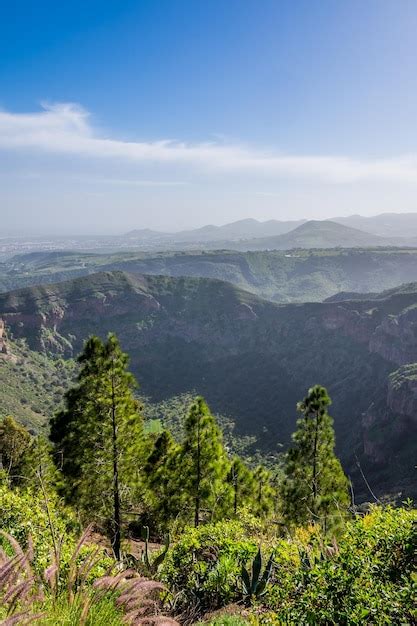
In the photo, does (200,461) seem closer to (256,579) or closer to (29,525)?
(29,525)

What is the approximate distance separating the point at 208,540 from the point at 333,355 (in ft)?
453

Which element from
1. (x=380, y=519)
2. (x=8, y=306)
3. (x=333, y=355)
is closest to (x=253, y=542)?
(x=380, y=519)

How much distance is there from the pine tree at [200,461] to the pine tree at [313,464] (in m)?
4.47

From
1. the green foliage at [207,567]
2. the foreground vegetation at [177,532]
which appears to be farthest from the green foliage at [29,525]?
the green foliage at [207,567]

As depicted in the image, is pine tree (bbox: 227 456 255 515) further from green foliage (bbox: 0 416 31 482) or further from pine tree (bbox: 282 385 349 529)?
green foliage (bbox: 0 416 31 482)

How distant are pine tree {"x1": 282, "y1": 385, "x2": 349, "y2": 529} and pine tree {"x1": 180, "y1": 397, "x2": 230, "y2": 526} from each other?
4.47m

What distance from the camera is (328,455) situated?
2355cm

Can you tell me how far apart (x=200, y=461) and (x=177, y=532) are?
3577 millimetres

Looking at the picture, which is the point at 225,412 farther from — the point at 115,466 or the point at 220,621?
the point at 220,621

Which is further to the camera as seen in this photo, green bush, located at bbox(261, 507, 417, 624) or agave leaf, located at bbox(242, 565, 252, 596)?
agave leaf, located at bbox(242, 565, 252, 596)

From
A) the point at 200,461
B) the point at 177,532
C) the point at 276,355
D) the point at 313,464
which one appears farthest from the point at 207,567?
the point at 276,355

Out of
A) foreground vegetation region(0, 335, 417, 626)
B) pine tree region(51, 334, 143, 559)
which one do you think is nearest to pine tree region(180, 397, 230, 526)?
foreground vegetation region(0, 335, 417, 626)

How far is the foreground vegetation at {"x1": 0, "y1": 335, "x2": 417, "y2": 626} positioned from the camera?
4820 millimetres

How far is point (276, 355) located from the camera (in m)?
160
